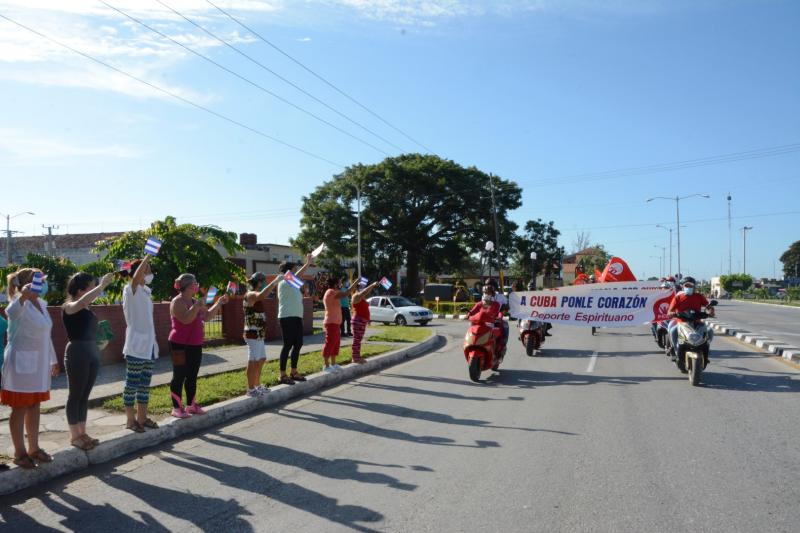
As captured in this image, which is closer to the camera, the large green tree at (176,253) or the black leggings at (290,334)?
the black leggings at (290,334)

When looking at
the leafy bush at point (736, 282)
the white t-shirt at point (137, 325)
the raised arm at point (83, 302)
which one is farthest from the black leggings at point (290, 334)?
the leafy bush at point (736, 282)

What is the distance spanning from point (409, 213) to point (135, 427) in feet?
142

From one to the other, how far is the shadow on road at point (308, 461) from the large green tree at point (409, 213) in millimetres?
41290

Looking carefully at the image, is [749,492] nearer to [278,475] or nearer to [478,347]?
[278,475]

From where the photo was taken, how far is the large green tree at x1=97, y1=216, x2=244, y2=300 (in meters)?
15.8

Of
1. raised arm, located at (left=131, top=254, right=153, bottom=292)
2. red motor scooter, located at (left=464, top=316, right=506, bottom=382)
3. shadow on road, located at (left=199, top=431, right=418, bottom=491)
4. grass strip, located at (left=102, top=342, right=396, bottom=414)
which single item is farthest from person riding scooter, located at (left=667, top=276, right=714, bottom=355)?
raised arm, located at (left=131, top=254, right=153, bottom=292)

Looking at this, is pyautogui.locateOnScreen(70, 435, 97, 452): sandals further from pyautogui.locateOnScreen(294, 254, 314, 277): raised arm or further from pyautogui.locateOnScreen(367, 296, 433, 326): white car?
pyautogui.locateOnScreen(367, 296, 433, 326): white car

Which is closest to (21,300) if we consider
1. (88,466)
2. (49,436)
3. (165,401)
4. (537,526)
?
(88,466)

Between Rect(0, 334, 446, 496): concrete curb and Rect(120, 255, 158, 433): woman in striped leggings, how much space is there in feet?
0.61

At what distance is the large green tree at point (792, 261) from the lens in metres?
107

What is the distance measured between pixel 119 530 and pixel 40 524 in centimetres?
64

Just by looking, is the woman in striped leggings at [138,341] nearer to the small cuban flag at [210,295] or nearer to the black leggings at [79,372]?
the black leggings at [79,372]

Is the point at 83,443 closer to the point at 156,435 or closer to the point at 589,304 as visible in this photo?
the point at 156,435

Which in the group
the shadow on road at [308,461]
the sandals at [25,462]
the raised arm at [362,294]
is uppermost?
the raised arm at [362,294]
